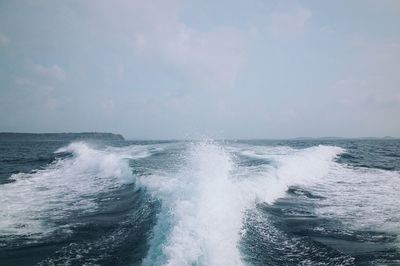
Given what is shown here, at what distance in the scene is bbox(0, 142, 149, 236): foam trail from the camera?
7738 millimetres

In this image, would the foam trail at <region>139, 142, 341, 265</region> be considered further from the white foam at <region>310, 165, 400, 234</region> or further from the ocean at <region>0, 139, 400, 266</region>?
the white foam at <region>310, 165, 400, 234</region>

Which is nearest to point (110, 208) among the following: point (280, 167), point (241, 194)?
point (241, 194)

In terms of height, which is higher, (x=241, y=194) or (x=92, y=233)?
(x=241, y=194)

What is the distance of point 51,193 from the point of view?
11305 mm


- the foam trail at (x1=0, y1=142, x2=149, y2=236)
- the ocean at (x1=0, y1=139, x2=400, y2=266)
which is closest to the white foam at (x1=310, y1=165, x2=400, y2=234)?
the ocean at (x1=0, y1=139, x2=400, y2=266)

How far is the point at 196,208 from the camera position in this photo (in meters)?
6.62

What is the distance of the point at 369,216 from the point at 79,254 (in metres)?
7.45

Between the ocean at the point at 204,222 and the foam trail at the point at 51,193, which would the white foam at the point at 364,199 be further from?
the foam trail at the point at 51,193

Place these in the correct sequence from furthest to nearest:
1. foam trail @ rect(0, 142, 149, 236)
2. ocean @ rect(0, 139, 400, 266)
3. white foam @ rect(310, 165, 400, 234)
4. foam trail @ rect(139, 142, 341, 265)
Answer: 1. foam trail @ rect(0, 142, 149, 236)
2. white foam @ rect(310, 165, 400, 234)
3. ocean @ rect(0, 139, 400, 266)
4. foam trail @ rect(139, 142, 341, 265)

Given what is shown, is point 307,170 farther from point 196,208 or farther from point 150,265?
point 150,265

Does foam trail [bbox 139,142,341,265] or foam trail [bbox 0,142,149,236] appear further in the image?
foam trail [bbox 0,142,149,236]

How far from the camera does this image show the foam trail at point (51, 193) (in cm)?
774

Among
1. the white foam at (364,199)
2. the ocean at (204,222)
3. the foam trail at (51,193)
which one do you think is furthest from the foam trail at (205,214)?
the foam trail at (51,193)

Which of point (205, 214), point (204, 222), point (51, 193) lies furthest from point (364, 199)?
point (51, 193)
